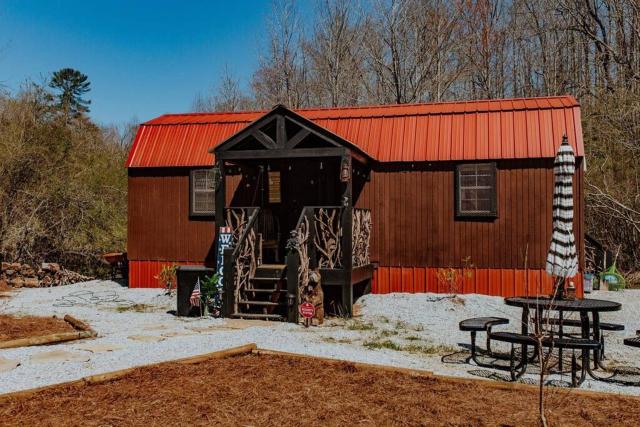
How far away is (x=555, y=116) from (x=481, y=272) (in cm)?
358

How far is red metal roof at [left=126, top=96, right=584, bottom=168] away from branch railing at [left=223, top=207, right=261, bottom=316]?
2.52 metres

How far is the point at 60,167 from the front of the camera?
18.2 metres

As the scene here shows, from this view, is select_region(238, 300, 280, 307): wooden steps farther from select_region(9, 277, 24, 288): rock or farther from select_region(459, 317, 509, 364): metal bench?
select_region(9, 277, 24, 288): rock

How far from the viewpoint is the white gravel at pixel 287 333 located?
653 centimetres

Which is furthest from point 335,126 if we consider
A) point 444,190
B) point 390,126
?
point 444,190

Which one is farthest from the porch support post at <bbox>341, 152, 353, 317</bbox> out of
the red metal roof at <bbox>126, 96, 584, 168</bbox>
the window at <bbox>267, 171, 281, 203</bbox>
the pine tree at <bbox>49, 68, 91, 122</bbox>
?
the pine tree at <bbox>49, 68, 91, 122</bbox>

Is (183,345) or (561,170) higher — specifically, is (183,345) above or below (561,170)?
below

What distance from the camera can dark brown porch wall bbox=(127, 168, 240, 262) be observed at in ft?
46.1

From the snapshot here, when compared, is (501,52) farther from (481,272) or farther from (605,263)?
(481,272)

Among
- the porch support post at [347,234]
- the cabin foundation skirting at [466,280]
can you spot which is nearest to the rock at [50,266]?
the cabin foundation skirting at [466,280]

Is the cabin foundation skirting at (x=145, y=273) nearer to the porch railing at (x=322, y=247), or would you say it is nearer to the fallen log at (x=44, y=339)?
the porch railing at (x=322, y=247)

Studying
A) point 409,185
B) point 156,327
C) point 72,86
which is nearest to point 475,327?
point 156,327

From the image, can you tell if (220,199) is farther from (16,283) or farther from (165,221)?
(16,283)

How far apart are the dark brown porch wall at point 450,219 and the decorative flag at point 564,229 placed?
4.39m
